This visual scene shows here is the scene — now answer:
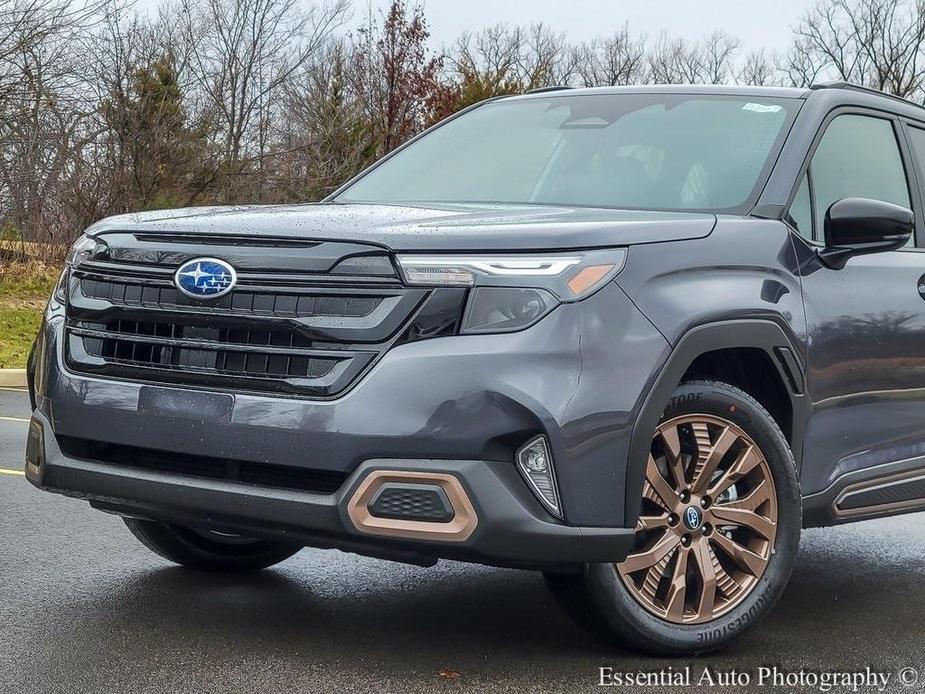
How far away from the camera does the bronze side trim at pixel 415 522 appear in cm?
349

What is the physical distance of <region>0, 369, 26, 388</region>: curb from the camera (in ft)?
45.4

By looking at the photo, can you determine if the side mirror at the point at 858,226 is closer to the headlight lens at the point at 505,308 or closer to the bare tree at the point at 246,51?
the headlight lens at the point at 505,308

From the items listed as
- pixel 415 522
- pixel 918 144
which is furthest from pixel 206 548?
pixel 918 144

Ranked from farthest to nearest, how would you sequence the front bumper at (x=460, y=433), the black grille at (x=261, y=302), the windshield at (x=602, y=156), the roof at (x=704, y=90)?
the roof at (x=704, y=90), the windshield at (x=602, y=156), the black grille at (x=261, y=302), the front bumper at (x=460, y=433)

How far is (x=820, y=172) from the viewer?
4.83 m

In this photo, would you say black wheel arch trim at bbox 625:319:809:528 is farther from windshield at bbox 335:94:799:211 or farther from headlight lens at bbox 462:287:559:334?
windshield at bbox 335:94:799:211

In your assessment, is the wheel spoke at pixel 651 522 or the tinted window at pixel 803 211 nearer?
the wheel spoke at pixel 651 522

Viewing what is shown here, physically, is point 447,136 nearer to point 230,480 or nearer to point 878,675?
point 230,480

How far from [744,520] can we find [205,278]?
68.6 inches

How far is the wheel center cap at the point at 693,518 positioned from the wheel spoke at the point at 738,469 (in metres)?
0.08

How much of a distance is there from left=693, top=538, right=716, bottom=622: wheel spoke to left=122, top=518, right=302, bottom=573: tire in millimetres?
1765

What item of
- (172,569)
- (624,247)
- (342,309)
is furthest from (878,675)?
(172,569)

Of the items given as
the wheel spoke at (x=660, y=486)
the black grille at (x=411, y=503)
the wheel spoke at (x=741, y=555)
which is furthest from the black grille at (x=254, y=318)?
the wheel spoke at (x=741, y=555)

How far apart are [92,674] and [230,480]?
65 centimetres
